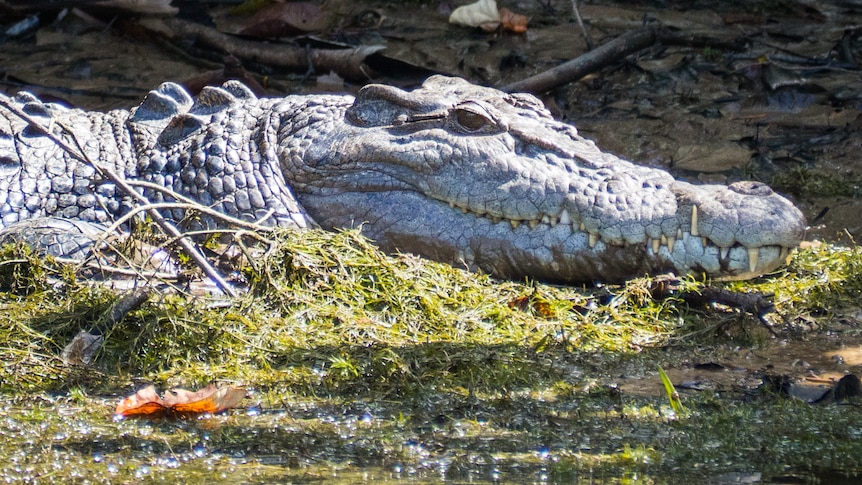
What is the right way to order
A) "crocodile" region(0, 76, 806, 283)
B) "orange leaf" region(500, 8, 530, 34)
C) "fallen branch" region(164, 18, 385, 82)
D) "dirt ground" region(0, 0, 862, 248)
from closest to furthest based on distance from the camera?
"crocodile" region(0, 76, 806, 283)
"dirt ground" region(0, 0, 862, 248)
"fallen branch" region(164, 18, 385, 82)
"orange leaf" region(500, 8, 530, 34)

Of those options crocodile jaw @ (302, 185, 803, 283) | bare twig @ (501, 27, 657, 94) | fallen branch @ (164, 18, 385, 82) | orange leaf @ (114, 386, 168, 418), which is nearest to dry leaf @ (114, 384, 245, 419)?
orange leaf @ (114, 386, 168, 418)

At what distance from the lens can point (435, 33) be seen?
9.26m

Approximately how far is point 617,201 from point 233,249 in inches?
66.5

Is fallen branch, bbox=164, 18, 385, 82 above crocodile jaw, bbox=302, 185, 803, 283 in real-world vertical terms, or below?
above

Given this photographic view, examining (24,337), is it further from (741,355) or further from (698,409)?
(741,355)

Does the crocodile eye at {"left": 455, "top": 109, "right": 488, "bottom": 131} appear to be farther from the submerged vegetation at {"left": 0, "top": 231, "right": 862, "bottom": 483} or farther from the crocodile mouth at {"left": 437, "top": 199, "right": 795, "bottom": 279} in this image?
the submerged vegetation at {"left": 0, "top": 231, "right": 862, "bottom": 483}

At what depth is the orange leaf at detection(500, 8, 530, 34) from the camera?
9.14m

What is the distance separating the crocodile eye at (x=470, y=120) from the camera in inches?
207

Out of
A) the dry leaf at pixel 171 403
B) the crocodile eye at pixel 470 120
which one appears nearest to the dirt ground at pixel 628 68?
the crocodile eye at pixel 470 120

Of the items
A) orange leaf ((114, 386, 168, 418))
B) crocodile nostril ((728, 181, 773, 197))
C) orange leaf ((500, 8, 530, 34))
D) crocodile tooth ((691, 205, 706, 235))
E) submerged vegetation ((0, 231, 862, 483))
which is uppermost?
orange leaf ((500, 8, 530, 34))

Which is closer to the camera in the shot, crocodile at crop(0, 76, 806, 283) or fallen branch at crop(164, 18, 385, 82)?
crocodile at crop(0, 76, 806, 283)

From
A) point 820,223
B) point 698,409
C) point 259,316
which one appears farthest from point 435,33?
point 698,409

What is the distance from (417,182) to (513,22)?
4.17 meters

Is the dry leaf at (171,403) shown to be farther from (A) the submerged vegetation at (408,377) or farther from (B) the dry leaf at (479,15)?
(B) the dry leaf at (479,15)
